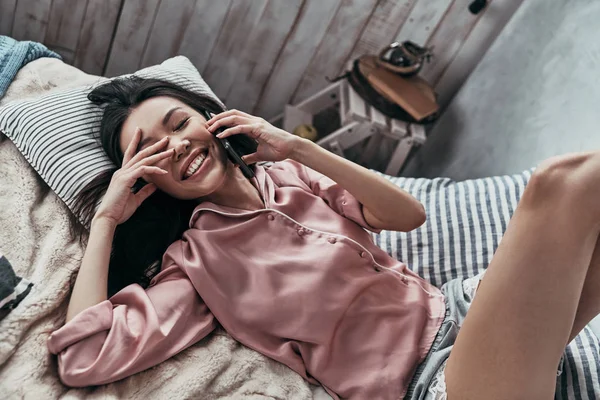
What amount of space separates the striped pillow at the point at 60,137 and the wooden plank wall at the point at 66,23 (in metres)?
0.64

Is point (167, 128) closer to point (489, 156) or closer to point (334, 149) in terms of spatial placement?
point (334, 149)

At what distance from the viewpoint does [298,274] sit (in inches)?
43.2

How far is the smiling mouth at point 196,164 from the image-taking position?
3.55ft

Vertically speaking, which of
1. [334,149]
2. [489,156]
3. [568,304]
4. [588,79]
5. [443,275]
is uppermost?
[588,79]

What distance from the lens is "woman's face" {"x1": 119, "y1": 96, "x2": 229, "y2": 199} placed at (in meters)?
1.08

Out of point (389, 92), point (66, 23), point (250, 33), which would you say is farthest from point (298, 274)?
point (66, 23)

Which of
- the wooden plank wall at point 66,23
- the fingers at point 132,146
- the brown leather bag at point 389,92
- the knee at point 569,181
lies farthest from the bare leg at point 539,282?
the wooden plank wall at point 66,23

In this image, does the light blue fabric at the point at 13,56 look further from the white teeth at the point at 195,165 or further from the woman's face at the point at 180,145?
the white teeth at the point at 195,165

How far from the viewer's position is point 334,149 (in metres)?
1.89

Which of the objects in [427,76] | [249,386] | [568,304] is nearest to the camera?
[568,304]

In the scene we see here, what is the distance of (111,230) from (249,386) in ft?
1.34

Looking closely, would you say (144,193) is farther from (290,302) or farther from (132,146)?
(290,302)

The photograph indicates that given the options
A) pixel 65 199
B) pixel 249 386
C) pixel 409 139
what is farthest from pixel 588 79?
pixel 65 199

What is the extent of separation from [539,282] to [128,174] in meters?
0.76
